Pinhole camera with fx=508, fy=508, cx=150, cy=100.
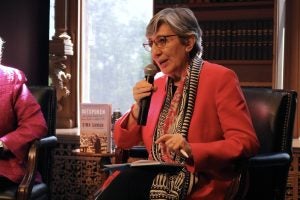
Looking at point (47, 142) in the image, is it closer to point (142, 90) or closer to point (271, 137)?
point (142, 90)

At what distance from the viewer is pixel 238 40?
316cm

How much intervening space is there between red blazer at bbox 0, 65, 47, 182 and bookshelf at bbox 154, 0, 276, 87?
1183 millimetres

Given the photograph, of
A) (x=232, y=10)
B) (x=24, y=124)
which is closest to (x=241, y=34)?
(x=232, y=10)

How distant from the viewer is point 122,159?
2422mm

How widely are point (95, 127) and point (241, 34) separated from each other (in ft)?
3.65

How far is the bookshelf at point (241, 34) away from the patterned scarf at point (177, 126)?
118cm

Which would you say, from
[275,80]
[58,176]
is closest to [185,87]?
A: [275,80]

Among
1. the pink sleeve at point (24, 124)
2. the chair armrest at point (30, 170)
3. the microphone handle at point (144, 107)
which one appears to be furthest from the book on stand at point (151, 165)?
the pink sleeve at point (24, 124)

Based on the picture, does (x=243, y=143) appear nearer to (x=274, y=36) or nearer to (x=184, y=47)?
(x=184, y=47)

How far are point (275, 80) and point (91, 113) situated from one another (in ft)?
3.63

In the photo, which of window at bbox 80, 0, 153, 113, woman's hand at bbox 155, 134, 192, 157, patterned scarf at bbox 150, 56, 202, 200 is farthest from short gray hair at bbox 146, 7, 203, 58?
window at bbox 80, 0, 153, 113

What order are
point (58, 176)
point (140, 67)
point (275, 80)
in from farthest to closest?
point (140, 67) → point (58, 176) → point (275, 80)

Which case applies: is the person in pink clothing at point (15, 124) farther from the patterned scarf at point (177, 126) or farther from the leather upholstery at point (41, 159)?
the patterned scarf at point (177, 126)

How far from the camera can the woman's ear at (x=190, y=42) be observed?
77.9 inches
